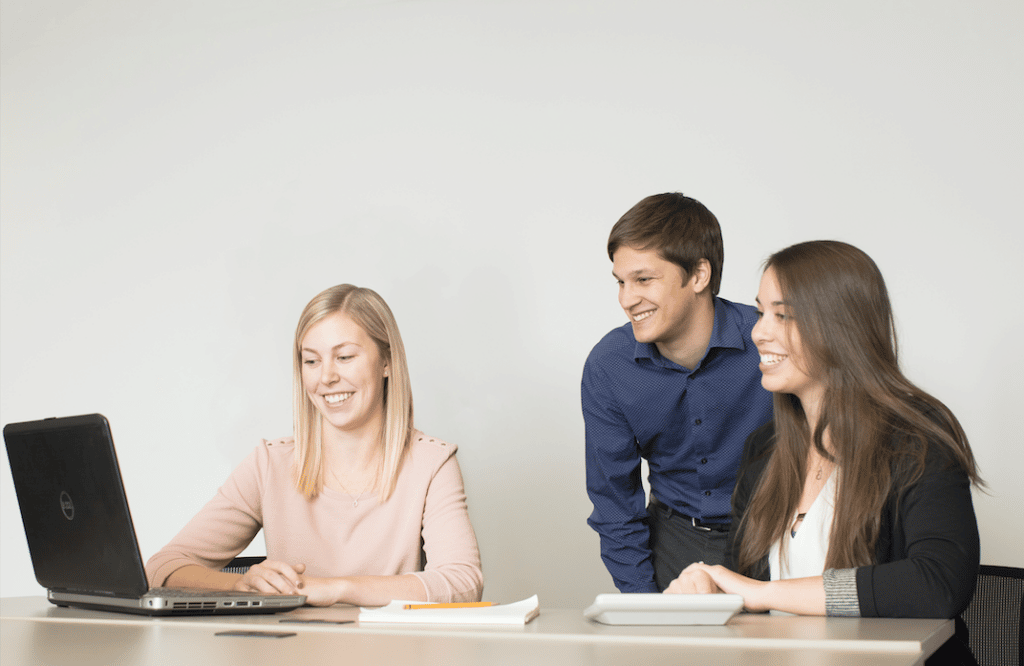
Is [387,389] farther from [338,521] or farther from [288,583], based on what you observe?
[288,583]

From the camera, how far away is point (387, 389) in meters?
2.28

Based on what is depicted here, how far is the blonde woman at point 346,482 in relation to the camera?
2.09 metres

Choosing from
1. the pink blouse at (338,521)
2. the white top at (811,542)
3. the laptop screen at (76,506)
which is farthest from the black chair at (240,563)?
the white top at (811,542)

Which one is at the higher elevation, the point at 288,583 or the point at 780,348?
the point at 780,348

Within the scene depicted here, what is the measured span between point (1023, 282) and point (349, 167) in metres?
2.67

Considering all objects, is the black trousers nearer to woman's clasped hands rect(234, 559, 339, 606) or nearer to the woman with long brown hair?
the woman with long brown hair

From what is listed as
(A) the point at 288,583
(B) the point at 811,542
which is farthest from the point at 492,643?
(B) the point at 811,542

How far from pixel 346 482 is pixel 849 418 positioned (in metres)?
1.22

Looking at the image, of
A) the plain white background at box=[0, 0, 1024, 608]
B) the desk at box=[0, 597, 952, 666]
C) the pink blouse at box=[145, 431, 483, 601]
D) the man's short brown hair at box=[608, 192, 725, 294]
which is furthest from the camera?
the plain white background at box=[0, 0, 1024, 608]

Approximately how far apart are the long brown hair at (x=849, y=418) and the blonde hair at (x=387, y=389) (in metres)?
0.89

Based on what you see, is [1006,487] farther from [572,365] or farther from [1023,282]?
[572,365]

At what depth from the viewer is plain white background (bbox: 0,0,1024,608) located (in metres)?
3.10

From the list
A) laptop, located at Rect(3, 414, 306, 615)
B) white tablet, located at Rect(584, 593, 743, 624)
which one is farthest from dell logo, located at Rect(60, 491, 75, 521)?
white tablet, located at Rect(584, 593, 743, 624)

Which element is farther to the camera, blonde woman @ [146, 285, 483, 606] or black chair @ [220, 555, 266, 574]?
black chair @ [220, 555, 266, 574]
